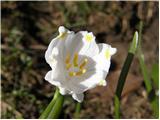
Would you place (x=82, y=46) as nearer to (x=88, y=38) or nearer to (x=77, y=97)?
(x=88, y=38)

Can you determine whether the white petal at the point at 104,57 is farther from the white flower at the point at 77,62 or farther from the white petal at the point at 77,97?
the white petal at the point at 77,97

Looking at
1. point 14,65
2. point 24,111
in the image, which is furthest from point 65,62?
point 14,65

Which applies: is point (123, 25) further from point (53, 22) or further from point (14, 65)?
point (14, 65)

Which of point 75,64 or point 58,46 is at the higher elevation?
point 58,46

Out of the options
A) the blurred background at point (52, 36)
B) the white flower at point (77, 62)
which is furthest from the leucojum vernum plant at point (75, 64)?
the blurred background at point (52, 36)

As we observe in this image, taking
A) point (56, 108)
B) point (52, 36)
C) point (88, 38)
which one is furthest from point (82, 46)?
point (52, 36)

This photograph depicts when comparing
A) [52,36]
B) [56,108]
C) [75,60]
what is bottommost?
[52,36]

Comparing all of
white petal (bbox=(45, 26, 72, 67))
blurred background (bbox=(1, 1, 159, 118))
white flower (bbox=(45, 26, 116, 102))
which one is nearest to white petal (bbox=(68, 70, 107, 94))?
white flower (bbox=(45, 26, 116, 102))
